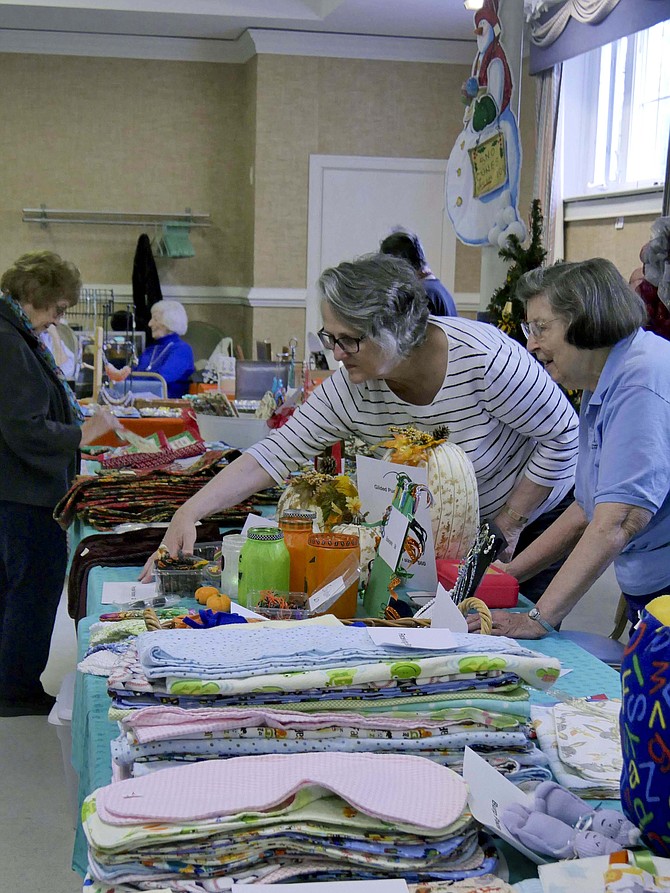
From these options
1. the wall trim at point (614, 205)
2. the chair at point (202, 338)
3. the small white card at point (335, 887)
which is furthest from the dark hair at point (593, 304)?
the chair at point (202, 338)

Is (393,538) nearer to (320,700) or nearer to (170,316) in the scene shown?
(320,700)

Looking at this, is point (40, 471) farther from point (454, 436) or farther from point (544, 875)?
point (544, 875)

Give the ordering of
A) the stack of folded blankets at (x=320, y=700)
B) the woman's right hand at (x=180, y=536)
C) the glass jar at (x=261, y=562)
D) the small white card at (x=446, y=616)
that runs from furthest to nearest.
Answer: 1. the woman's right hand at (x=180, y=536)
2. the glass jar at (x=261, y=562)
3. the small white card at (x=446, y=616)
4. the stack of folded blankets at (x=320, y=700)

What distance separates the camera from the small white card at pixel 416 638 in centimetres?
115

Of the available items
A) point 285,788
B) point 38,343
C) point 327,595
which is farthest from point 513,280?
point 285,788

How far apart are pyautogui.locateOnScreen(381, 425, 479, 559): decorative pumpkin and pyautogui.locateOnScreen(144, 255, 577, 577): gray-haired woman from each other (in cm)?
31

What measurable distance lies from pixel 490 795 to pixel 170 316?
20.8ft

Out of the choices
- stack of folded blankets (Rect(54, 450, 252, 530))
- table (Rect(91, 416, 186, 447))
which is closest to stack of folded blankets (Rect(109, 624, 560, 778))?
stack of folded blankets (Rect(54, 450, 252, 530))

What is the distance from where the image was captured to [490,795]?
993 mm

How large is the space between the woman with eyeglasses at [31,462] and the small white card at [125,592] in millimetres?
1298

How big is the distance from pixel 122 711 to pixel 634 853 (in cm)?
55

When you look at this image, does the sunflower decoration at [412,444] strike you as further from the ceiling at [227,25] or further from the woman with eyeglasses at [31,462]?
the ceiling at [227,25]

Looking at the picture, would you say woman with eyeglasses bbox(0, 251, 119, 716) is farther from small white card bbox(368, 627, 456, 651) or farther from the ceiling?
the ceiling

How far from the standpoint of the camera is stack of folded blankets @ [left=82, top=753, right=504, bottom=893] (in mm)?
889
